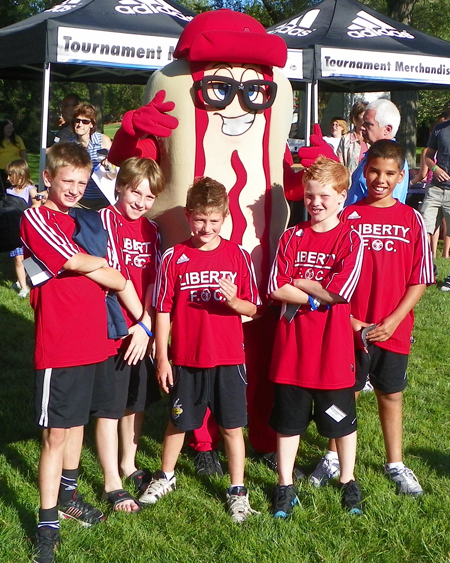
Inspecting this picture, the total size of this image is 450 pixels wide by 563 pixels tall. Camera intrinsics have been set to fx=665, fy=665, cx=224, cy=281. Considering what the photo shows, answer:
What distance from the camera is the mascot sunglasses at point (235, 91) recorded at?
10.3 feet

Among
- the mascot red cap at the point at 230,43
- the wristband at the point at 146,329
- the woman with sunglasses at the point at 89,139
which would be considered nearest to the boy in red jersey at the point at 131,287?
the wristband at the point at 146,329

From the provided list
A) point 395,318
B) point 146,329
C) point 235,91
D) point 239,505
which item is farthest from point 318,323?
point 235,91

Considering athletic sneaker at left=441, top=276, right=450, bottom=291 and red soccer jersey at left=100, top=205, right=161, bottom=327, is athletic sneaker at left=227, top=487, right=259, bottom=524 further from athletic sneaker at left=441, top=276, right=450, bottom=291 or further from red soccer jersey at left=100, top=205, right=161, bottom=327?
athletic sneaker at left=441, top=276, right=450, bottom=291

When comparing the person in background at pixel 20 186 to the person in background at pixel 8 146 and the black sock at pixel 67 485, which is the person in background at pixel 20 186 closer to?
the person in background at pixel 8 146

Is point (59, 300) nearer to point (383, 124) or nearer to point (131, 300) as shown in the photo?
point (131, 300)

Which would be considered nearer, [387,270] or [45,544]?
[45,544]

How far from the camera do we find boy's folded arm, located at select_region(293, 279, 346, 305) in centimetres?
281

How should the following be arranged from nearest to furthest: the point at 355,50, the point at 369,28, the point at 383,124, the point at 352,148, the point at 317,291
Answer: the point at 317,291 → the point at 383,124 → the point at 352,148 → the point at 355,50 → the point at 369,28

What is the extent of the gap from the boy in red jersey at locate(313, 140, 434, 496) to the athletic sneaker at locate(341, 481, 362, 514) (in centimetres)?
27

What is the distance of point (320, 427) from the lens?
9.87 ft

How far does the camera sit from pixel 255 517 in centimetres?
296

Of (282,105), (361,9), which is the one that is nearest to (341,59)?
(361,9)

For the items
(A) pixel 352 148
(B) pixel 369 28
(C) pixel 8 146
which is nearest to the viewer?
(A) pixel 352 148

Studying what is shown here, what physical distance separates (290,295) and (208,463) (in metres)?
1.14
